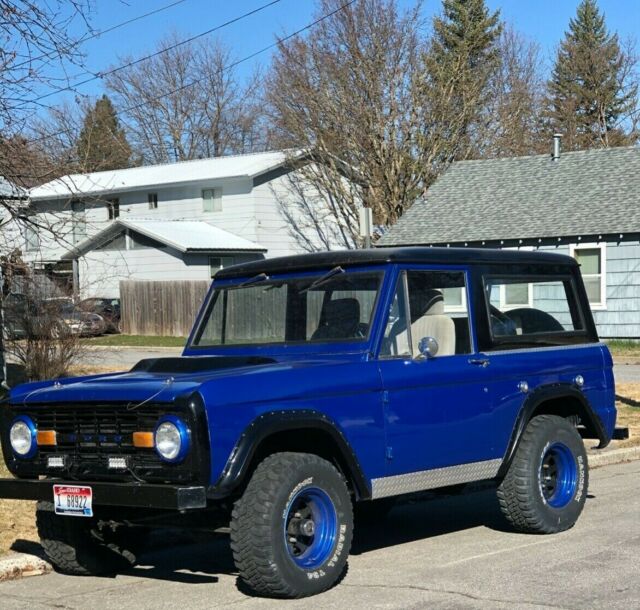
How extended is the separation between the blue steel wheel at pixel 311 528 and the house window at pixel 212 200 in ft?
126

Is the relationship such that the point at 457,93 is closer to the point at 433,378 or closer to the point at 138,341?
the point at 138,341

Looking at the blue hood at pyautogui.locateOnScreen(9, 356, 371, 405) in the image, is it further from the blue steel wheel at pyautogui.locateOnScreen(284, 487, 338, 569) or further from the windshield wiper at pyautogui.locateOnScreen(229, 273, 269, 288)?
the windshield wiper at pyautogui.locateOnScreen(229, 273, 269, 288)

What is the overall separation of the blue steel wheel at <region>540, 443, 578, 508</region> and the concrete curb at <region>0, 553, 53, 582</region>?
3.53 m

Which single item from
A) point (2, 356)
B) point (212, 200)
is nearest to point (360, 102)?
point (212, 200)

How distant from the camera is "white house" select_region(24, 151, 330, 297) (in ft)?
136

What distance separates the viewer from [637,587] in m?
6.59

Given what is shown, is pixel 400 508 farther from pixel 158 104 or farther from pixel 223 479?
pixel 158 104

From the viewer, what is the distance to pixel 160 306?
39812 millimetres

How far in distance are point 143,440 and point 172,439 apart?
22 cm

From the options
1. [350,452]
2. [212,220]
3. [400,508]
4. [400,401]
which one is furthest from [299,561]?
[212,220]

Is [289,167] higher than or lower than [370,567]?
higher

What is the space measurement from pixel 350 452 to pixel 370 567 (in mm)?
1029

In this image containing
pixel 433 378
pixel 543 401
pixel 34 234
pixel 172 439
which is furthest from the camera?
pixel 34 234

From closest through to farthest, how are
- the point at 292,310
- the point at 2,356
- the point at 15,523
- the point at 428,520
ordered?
the point at 292,310 < the point at 15,523 < the point at 428,520 < the point at 2,356
